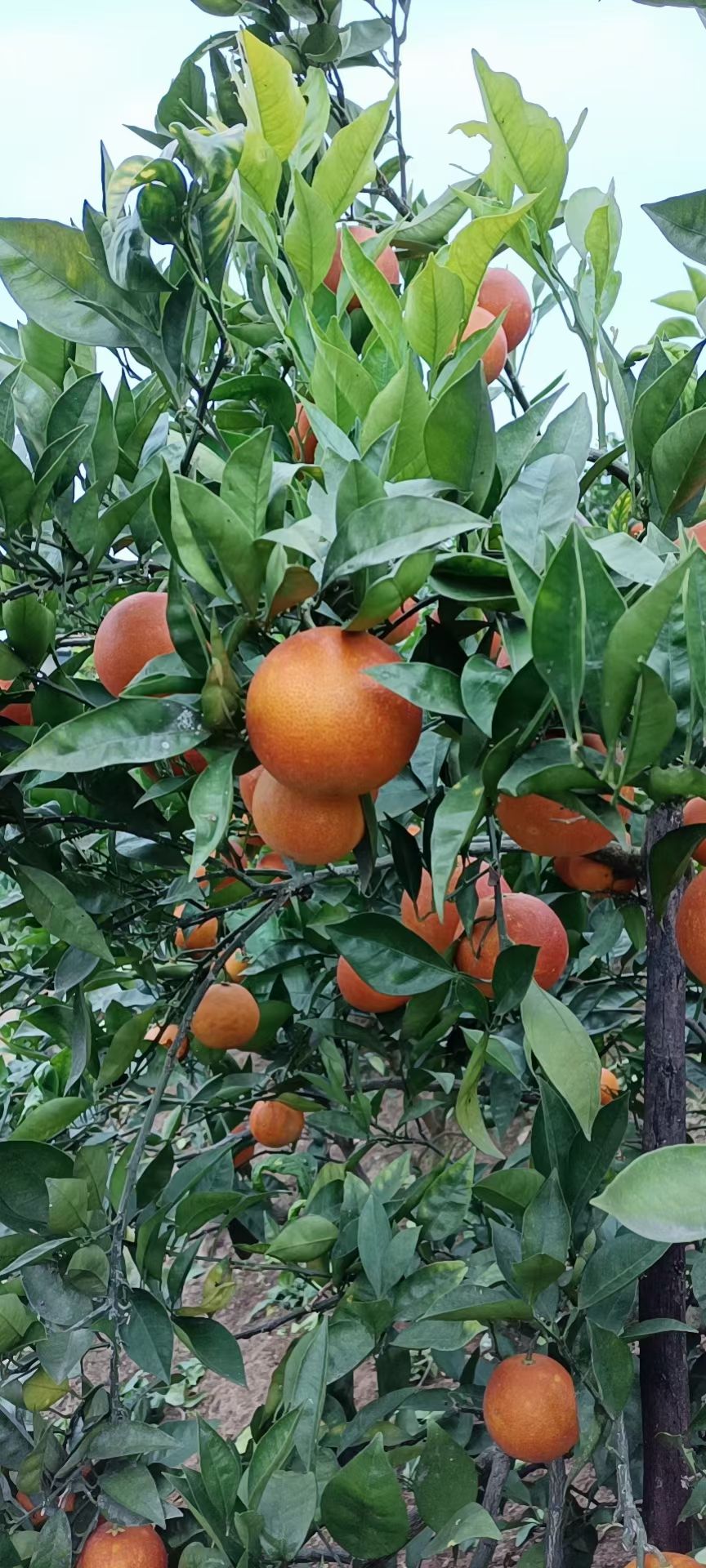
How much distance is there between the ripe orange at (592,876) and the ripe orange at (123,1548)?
0.51m

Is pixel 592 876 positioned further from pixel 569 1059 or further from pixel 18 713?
pixel 18 713

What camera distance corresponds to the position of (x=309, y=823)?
1.96 ft

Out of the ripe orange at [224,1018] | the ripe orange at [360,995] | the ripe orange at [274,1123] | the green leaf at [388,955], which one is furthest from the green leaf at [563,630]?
the ripe orange at [274,1123]

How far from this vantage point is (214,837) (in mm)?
511

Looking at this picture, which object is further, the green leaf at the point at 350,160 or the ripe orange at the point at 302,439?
the ripe orange at the point at 302,439

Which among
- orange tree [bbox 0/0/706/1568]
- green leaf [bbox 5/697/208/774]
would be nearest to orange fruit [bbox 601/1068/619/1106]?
orange tree [bbox 0/0/706/1568]

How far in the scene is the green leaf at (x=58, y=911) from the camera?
820 mm

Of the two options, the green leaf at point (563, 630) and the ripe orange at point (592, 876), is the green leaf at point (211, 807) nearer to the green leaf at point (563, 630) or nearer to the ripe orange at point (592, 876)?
the green leaf at point (563, 630)

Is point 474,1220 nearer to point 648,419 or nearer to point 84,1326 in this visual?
point 84,1326

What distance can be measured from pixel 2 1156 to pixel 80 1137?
0.55 m

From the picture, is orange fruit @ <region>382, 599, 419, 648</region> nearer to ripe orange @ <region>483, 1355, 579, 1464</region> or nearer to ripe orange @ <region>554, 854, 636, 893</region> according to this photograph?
ripe orange @ <region>554, 854, 636, 893</region>

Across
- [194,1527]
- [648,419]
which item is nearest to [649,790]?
[648,419]

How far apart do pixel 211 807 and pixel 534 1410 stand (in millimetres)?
482

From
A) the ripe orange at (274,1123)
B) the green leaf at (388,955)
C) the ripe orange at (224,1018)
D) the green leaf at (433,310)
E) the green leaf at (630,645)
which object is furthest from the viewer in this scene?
the ripe orange at (274,1123)
